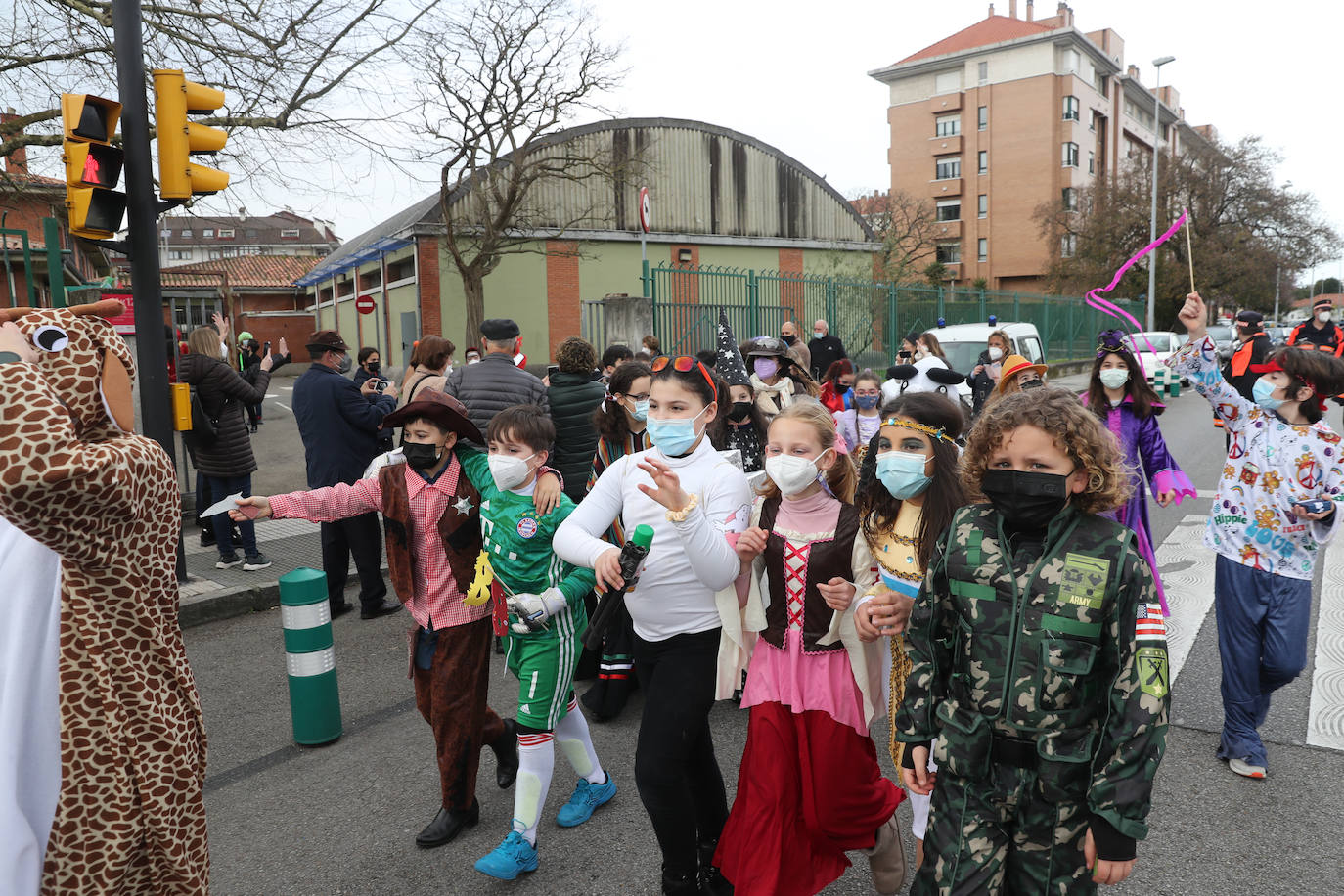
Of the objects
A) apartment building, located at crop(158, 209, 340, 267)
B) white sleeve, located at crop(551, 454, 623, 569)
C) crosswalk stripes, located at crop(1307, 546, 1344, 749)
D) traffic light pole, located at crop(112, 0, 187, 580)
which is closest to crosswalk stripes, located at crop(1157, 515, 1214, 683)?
crosswalk stripes, located at crop(1307, 546, 1344, 749)

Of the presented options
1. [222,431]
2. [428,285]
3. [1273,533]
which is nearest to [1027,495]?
[1273,533]

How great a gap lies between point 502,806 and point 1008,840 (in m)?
2.36

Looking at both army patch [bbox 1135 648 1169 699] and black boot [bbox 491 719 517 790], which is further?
black boot [bbox 491 719 517 790]

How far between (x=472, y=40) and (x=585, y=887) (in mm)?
18585

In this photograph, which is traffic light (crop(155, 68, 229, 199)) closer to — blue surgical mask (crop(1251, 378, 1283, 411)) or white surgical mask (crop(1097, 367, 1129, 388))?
white surgical mask (crop(1097, 367, 1129, 388))

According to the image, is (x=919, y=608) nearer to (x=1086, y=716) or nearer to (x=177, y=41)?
(x=1086, y=716)

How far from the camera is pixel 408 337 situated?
982 inches

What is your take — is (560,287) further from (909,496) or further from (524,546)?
(909,496)

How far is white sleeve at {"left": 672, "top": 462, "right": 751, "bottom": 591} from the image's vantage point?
271 cm

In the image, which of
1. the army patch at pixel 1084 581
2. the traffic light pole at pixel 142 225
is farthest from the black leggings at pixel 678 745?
the traffic light pole at pixel 142 225

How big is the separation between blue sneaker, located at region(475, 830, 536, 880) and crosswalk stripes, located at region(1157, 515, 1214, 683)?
11.5 ft

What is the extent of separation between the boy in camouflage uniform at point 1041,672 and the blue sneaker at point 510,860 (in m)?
1.52

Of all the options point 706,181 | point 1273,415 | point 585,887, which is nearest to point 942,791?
point 585,887

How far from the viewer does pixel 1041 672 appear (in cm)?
219
